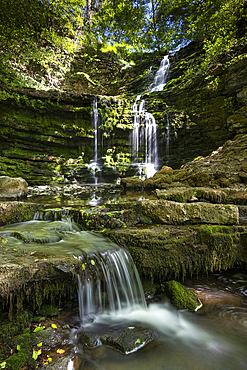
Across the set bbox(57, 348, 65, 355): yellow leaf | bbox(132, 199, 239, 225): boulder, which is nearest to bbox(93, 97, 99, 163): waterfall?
bbox(132, 199, 239, 225): boulder

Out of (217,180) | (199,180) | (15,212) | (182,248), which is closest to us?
(182,248)

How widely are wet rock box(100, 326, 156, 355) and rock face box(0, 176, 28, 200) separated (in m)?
7.68

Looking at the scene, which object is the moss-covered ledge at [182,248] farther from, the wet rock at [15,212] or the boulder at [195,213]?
the wet rock at [15,212]

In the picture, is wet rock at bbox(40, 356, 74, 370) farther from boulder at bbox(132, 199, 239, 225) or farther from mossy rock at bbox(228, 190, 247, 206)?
mossy rock at bbox(228, 190, 247, 206)

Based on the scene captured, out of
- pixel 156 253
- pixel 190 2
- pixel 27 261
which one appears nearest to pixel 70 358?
pixel 27 261

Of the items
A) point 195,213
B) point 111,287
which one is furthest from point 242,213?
point 111,287

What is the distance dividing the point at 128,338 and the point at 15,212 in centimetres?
386

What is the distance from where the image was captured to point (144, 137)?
57.5ft

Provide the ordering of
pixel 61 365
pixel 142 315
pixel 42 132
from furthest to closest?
pixel 42 132
pixel 142 315
pixel 61 365

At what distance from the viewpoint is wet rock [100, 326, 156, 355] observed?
2.08 metres

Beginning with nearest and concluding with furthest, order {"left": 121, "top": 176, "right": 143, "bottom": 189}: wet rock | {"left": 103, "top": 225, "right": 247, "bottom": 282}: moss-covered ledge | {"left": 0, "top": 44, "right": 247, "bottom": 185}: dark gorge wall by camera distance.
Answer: {"left": 103, "top": 225, "right": 247, "bottom": 282}: moss-covered ledge < {"left": 121, "top": 176, "right": 143, "bottom": 189}: wet rock < {"left": 0, "top": 44, "right": 247, "bottom": 185}: dark gorge wall

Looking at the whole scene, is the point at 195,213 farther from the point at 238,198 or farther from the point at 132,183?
the point at 132,183

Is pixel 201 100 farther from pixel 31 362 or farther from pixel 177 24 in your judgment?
pixel 31 362

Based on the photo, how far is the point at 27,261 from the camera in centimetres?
228
